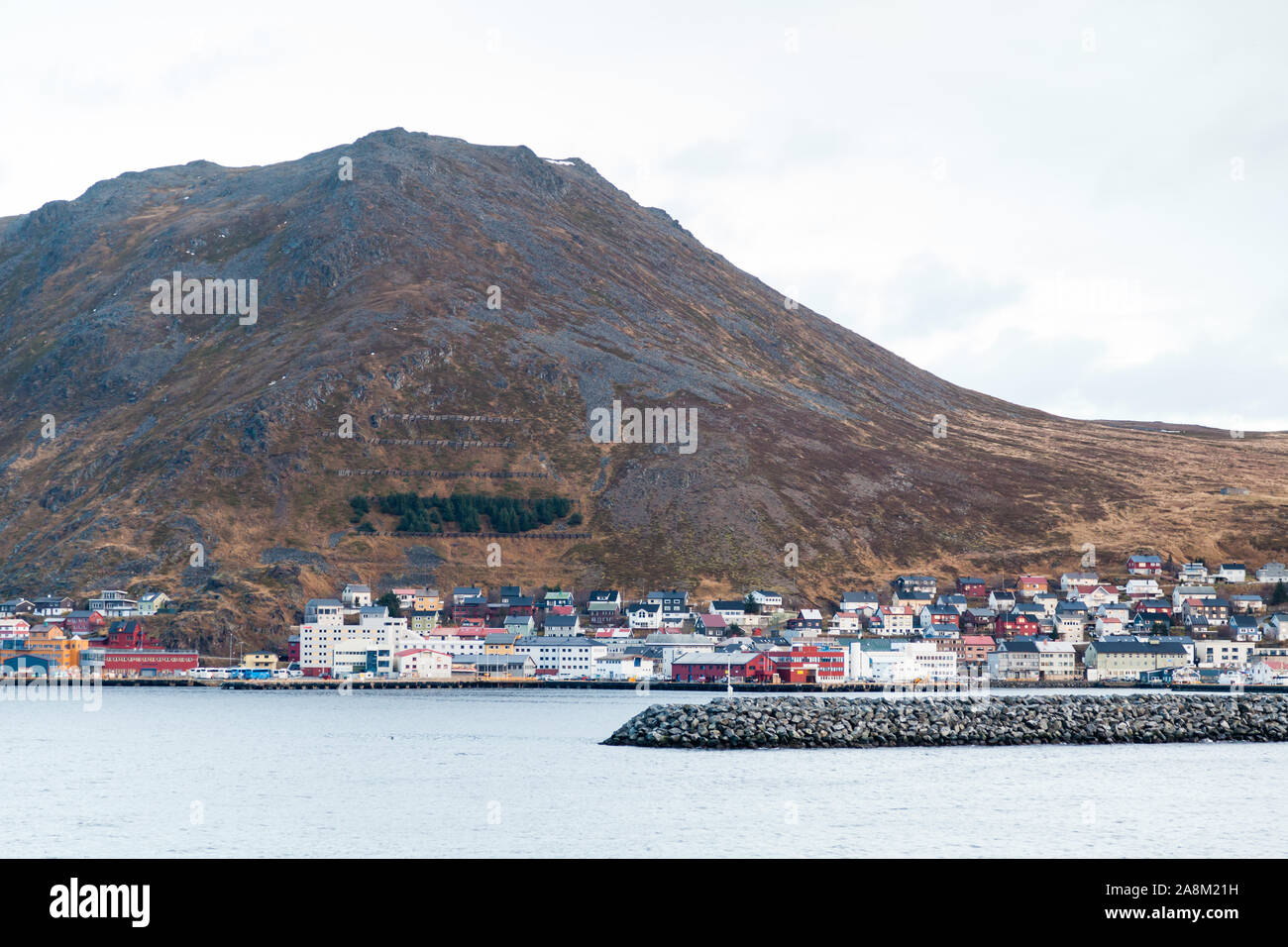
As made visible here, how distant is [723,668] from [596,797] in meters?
99.9

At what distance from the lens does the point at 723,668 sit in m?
158

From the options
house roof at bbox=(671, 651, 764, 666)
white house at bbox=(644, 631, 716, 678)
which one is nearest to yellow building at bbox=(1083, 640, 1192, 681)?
house roof at bbox=(671, 651, 764, 666)

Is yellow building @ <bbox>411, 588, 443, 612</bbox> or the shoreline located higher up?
yellow building @ <bbox>411, 588, 443, 612</bbox>

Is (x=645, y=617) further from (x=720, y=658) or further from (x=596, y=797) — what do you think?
(x=596, y=797)

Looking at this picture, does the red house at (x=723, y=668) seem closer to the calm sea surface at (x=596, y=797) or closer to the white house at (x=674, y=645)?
the white house at (x=674, y=645)

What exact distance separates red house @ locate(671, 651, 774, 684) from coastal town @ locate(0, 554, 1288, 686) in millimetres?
165

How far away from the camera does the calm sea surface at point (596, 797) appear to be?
48219mm

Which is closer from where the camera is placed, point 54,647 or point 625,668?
point 54,647

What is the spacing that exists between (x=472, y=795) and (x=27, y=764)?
28.5 metres

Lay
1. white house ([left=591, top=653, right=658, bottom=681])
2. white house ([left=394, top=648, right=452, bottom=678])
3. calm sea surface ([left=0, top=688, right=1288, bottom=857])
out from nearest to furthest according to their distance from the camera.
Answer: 1. calm sea surface ([left=0, top=688, right=1288, bottom=857])
2. white house ([left=591, top=653, right=658, bottom=681])
3. white house ([left=394, top=648, right=452, bottom=678])

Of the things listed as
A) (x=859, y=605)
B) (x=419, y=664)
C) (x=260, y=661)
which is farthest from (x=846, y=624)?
(x=260, y=661)

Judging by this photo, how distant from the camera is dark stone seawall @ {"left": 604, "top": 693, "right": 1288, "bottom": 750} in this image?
273ft

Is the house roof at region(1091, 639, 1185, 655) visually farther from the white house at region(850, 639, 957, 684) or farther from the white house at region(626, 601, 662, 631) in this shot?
the white house at region(626, 601, 662, 631)
